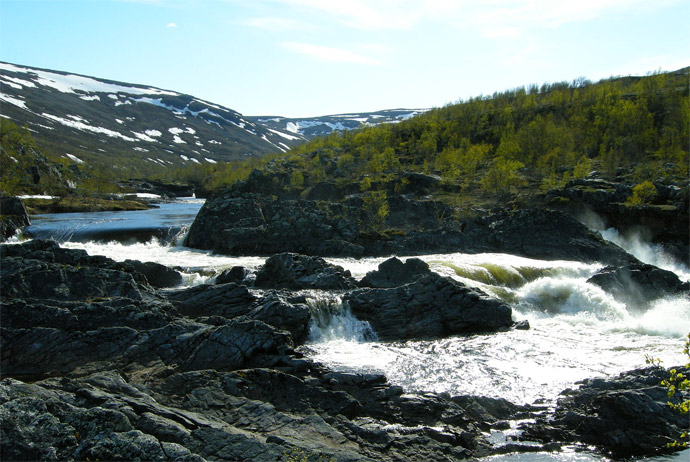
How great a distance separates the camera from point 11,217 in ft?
174

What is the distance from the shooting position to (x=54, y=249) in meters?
30.3

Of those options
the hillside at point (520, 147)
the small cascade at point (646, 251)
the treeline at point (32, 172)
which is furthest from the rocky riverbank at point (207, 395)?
the treeline at point (32, 172)

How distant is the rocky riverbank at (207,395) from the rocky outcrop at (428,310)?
549mm

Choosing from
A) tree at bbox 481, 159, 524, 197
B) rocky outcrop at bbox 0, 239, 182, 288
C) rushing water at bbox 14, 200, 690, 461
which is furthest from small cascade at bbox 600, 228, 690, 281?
rocky outcrop at bbox 0, 239, 182, 288

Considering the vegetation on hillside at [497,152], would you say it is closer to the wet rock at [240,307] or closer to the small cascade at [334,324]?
the small cascade at [334,324]

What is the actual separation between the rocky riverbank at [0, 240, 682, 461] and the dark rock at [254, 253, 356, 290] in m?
5.43

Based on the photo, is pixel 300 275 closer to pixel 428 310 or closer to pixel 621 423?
pixel 428 310

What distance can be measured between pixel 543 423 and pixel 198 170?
16028cm

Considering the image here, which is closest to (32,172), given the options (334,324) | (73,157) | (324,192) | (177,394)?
(324,192)

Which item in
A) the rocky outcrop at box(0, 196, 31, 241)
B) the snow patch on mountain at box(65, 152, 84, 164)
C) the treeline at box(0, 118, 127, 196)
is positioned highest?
the snow patch on mountain at box(65, 152, 84, 164)

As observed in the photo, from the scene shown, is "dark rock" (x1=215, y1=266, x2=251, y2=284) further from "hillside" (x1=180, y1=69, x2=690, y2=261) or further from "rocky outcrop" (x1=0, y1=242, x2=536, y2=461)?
"hillside" (x1=180, y1=69, x2=690, y2=261)

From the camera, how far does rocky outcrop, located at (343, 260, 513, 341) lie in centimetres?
2705

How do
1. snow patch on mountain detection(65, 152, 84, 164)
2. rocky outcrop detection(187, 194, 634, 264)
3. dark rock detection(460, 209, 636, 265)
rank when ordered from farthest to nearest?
snow patch on mountain detection(65, 152, 84, 164) → rocky outcrop detection(187, 194, 634, 264) → dark rock detection(460, 209, 636, 265)

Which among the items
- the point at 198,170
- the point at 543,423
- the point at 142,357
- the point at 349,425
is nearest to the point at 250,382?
the point at 349,425
